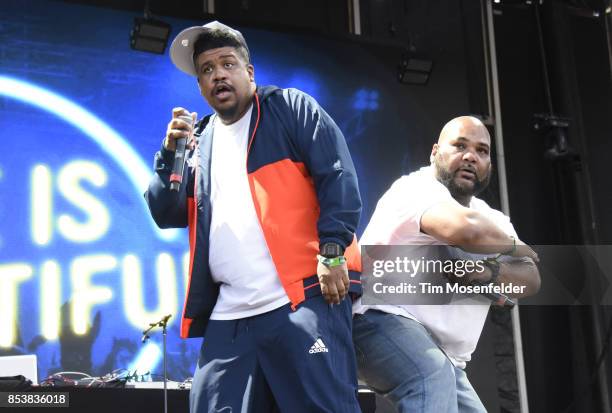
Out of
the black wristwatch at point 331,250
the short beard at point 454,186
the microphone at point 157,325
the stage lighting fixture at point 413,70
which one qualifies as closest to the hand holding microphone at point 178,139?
the black wristwatch at point 331,250

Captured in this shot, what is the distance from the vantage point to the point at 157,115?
594 cm

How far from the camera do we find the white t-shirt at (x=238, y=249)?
2.41 meters

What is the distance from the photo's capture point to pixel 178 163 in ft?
8.32

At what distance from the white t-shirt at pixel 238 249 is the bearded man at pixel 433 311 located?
13.8 inches

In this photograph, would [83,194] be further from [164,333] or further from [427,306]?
[427,306]

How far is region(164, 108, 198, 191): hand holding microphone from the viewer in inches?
99.4

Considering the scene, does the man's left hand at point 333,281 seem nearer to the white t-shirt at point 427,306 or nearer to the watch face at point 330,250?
the watch face at point 330,250

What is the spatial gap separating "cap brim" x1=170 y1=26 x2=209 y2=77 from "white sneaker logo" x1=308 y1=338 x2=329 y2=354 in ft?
3.31

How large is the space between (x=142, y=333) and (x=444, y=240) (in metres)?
3.39

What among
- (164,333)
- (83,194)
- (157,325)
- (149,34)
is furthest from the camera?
(149,34)

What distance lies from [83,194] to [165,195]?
10.4ft

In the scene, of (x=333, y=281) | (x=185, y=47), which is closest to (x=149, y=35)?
(x=185, y=47)

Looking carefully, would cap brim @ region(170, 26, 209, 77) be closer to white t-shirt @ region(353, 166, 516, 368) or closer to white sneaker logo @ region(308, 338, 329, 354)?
white t-shirt @ region(353, 166, 516, 368)

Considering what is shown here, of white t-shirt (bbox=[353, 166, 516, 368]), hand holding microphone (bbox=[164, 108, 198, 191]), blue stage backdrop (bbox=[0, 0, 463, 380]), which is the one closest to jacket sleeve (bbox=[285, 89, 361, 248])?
white t-shirt (bbox=[353, 166, 516, 368])
